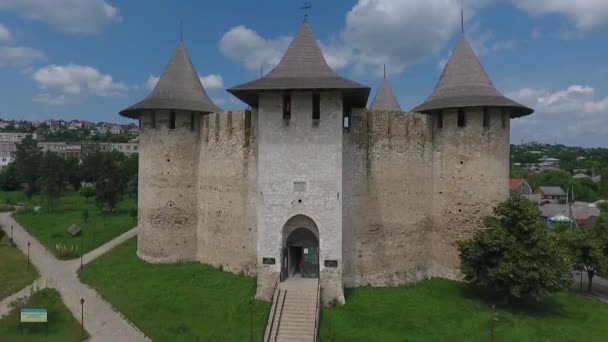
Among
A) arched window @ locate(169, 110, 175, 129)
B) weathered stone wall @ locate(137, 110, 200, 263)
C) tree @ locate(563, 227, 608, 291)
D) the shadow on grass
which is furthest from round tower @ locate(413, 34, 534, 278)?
arched window @ locate(169, 110, 175, 129)

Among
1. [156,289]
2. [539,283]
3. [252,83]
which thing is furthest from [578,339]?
[156,289]

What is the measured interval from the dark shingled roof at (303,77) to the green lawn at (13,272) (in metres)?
13.5

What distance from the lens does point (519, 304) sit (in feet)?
61.0

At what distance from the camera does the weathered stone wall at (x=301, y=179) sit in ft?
57.2

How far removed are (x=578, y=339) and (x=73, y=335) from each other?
56.2 ft

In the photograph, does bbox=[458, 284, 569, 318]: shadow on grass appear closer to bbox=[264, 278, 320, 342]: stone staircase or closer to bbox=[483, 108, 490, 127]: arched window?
bbox=[264, 278, 320, 342]: stone staircase

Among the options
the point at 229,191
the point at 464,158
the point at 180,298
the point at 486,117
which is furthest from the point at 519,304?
the point at 180,298

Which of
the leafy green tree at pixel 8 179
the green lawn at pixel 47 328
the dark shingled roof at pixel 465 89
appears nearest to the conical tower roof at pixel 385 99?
the dark shingled roof at pixel 465 89

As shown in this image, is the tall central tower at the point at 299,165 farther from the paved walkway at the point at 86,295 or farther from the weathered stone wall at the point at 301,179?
the paved walkway at the point at 86,295

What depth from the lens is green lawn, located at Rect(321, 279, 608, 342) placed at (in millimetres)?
15297

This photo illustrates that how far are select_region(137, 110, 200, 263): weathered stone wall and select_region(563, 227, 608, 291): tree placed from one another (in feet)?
61.0

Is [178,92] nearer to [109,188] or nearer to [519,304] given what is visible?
[519,304]

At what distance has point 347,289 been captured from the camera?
19078mm

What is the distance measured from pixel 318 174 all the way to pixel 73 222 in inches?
1114
